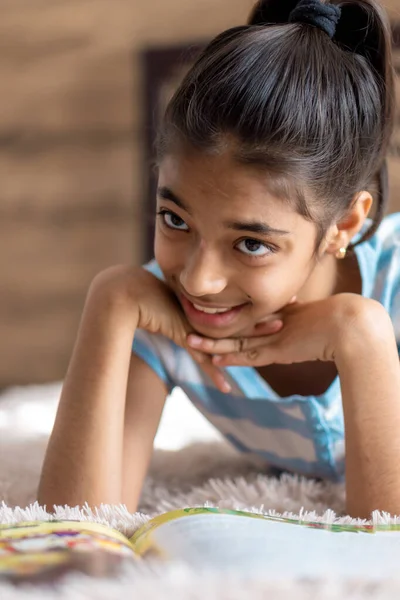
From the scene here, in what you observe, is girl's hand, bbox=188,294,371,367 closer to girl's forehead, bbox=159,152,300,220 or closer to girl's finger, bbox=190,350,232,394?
girl's finger, bbox=190,350,232,394

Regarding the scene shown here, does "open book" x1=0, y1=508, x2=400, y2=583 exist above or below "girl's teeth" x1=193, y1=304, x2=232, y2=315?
below

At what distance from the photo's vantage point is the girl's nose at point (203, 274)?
834 millimetres

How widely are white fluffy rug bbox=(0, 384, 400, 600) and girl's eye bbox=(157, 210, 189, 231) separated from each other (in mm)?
284

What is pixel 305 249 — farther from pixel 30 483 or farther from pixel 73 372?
pixel 30 483

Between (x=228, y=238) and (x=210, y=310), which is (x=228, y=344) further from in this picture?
(x=228, y=238)

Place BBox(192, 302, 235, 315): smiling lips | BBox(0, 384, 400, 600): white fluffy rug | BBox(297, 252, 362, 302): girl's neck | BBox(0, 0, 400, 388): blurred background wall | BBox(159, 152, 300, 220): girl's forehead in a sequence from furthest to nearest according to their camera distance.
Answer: BBox(0, 0, 400, 388): blurred background wall → BBox(297, 252, 362, 302): girl's neck → BBox(192, 302, 235, 315): smiling lips → BBox(159, 152, 300, 220): girl's forehead → BBox(0, 384, 400, 600): white fluffy rug

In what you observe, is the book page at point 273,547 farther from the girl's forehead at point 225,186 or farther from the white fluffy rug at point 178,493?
the girl's forehead at point 225,186

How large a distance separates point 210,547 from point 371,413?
35cm

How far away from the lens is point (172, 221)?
88 centimetres

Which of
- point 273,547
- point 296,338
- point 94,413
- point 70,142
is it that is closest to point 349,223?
point 296,338

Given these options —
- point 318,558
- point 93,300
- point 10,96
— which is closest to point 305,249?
point 93,300

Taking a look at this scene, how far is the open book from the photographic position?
53cm

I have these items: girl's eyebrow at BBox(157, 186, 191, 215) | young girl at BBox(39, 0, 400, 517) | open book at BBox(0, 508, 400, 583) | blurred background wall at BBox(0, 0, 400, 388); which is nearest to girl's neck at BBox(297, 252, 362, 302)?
young girl at BBox(39, 0, 400, 517)

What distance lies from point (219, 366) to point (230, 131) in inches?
12.3
